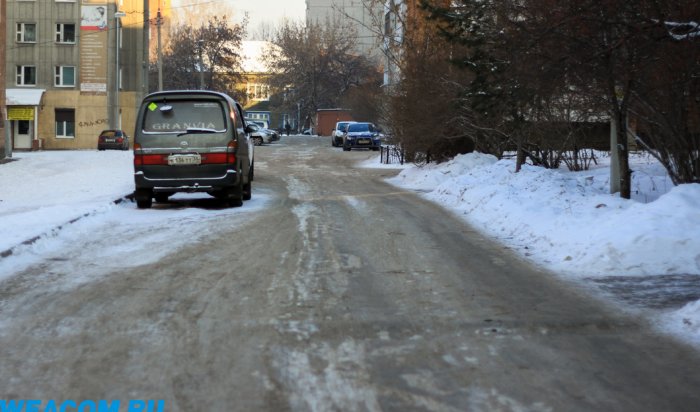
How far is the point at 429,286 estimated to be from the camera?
7133 mm

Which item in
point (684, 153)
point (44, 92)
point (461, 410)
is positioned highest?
point (44, 92)

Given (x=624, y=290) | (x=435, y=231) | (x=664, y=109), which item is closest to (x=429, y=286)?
(x=624, y=290)

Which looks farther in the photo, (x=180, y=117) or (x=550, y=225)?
(x=180, y=117)

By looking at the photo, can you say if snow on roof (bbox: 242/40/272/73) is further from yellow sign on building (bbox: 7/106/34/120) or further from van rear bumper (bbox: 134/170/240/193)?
van rear bumper (bbox: 134/170/240/193)

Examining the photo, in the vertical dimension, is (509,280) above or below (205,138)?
below

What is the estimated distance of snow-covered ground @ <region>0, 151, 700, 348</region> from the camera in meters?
7.46

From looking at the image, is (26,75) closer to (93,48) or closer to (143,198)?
(93,48)

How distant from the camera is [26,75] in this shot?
5709 centimetres

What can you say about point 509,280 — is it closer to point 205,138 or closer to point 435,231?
point 435,231

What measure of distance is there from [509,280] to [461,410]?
12.2 feet

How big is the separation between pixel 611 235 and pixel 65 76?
55202 millimetres

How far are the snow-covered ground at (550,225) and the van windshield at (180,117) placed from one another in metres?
1.44

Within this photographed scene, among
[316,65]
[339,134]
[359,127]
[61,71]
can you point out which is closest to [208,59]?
[316,65]

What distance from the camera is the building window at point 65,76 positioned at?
5709 centimetres
